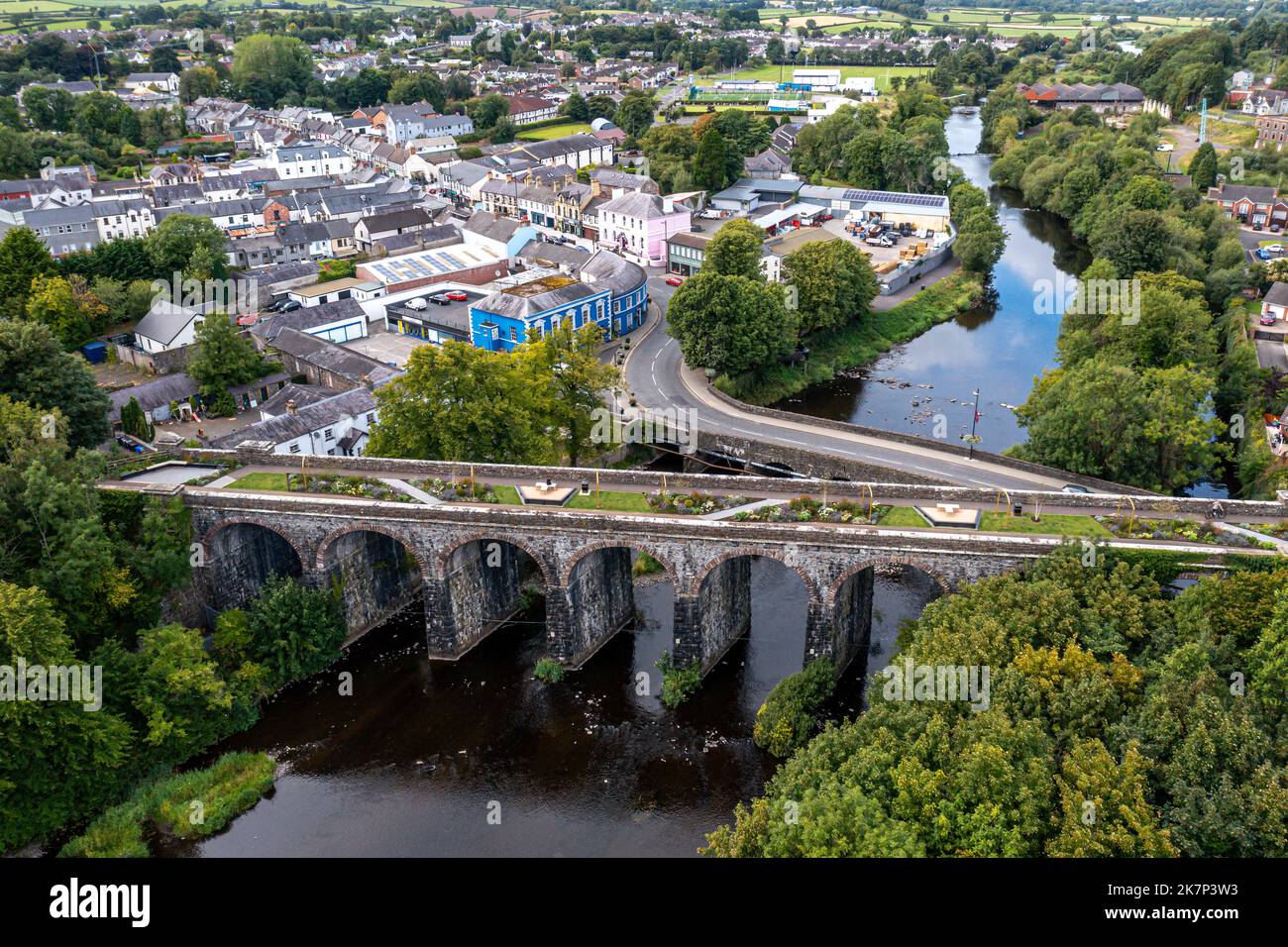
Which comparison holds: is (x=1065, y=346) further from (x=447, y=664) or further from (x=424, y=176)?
(x=424, y=176)

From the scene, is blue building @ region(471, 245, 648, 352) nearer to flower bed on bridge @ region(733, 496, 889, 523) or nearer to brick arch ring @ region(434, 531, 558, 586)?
brick arch ring @ region(434, 531, 558, 586)

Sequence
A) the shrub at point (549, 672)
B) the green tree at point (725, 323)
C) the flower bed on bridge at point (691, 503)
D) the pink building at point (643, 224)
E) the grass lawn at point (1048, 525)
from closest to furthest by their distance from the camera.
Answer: the grass lawn at point (1048, 525) → the flower bed on bridge at point (691, 503) → the shrub at point (549, 672) → the green tree at point (725, 323) → the pink building at point (643, 224)

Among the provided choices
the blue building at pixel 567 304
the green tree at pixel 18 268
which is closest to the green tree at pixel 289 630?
the blue building at pixel 567 304

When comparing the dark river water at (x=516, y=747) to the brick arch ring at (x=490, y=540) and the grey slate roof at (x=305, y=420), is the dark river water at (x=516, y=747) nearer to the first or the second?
the brick arch ring at (x=490, y=540)

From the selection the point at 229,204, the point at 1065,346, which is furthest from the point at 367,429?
the point at 229,204
